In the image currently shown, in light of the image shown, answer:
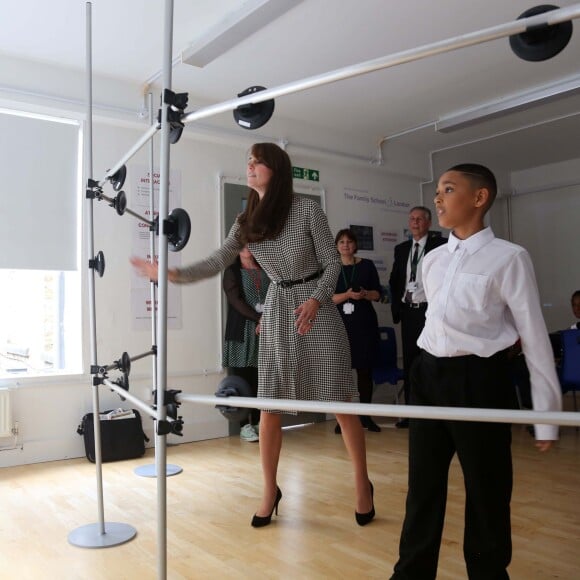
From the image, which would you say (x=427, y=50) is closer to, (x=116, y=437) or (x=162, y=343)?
(x=162, y=343)

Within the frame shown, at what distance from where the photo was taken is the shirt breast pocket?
5.16 ft

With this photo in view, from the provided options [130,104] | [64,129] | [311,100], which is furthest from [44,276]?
[311,100]

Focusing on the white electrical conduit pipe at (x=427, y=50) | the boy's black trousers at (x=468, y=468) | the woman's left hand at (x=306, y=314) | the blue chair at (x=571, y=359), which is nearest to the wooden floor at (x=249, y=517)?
the boy's black trousers at (x=468, y=468)

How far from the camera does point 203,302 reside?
4.77m

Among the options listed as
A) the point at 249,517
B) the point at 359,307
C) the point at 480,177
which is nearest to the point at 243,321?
the point at 359,307

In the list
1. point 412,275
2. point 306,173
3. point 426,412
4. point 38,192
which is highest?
point 306,173

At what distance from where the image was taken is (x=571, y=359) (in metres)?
4.52

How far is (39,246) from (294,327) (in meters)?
2.41

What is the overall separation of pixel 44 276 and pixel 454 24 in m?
3.19

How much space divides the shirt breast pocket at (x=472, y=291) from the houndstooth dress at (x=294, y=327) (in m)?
0.76

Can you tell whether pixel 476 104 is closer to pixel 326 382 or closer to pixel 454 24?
pixel 454 24

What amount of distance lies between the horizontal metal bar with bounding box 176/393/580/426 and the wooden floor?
111 cm

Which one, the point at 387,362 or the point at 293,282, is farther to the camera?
the point at 387,362

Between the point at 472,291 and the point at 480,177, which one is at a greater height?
the point at 480,177
